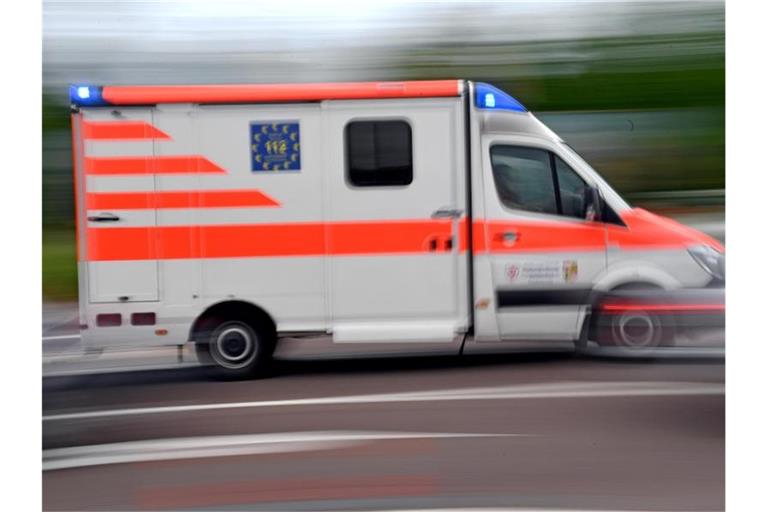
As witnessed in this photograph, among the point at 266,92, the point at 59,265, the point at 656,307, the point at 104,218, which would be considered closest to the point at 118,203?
the point at 104,218

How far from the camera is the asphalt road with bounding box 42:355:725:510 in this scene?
5699 millimetres

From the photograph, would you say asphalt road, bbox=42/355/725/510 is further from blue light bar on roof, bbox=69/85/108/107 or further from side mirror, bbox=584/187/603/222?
blue light bar on roof, bbox=69/85/108/107

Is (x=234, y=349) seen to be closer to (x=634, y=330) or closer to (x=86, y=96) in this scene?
(x=86, y=96)

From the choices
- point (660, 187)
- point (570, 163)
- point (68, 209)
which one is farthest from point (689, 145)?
point (68, 209)

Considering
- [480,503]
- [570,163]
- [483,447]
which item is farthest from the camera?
[570,163]

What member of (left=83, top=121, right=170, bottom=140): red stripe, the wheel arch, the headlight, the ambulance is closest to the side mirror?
the ambulance

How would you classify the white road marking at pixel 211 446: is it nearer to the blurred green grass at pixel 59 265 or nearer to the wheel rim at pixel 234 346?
the wheel rim at pixel 234 346

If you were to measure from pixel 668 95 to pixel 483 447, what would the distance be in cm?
237

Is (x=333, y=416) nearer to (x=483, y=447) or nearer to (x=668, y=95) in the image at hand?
(x=483, y=447)

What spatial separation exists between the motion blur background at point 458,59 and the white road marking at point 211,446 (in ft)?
3.10

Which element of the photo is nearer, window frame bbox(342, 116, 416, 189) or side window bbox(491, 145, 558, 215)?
window frame bbox(342, 116, 416, 189)

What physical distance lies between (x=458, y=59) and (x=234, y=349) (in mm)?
2295

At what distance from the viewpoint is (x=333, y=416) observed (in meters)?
6.05

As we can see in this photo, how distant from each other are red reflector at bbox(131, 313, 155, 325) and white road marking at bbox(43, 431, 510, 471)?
2.57 feet
